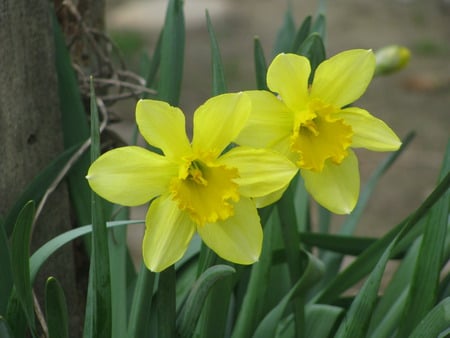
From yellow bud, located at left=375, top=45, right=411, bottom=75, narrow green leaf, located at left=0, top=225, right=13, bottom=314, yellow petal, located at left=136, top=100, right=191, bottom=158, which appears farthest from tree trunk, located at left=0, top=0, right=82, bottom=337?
yellow bud, located at left=375, top=45, right=411, bottom=75

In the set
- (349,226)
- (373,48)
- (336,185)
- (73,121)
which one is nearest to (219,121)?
(336,185)

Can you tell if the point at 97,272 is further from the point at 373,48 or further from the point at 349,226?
the point at 373,48

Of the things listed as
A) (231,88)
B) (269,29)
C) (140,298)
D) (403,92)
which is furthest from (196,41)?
(140,298)

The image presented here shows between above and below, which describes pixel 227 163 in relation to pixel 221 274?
above

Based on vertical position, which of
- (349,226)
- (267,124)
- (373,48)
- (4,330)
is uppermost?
(267,124)

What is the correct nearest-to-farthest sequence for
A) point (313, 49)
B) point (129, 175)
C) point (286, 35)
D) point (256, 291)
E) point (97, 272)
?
point (129, 175) < point (97, 272) < point (313, 49) < point (256, 291) < point (286, 35)

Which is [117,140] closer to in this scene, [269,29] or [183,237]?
[183,237]

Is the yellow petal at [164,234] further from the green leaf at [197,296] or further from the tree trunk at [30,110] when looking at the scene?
the tree trunk at [30,110]
